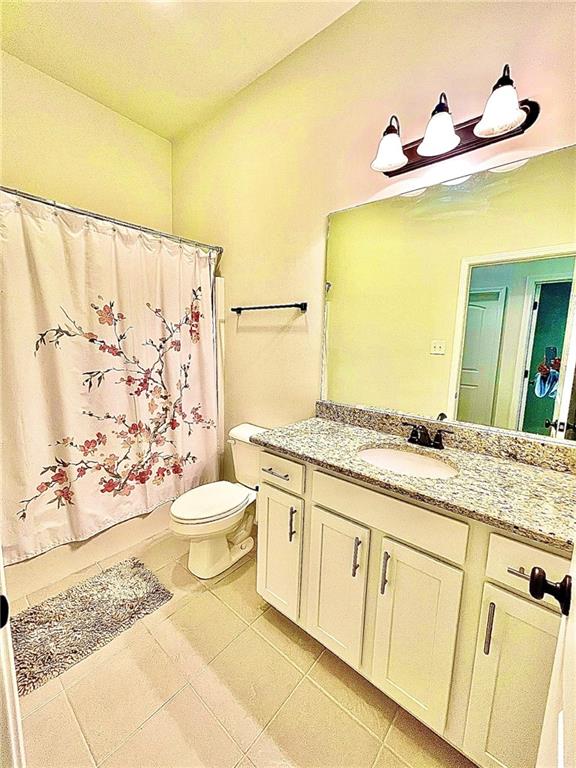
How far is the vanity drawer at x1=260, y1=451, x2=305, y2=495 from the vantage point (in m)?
1.33

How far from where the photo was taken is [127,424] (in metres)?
1.93

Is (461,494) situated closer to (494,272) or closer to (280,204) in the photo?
(494,272)

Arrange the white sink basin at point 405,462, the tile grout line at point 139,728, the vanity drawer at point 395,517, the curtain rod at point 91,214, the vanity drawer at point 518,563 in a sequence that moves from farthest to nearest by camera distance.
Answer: the curtain rod at point 91,214 < the white sink basin at point 405,462 < the tile grout line at point 139,728 < the vanity drawer at point 395,517 < the vanity drawer at point 518,563

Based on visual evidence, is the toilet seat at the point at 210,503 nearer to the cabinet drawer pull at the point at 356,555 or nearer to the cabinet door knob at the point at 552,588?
the cabinet drawer pull at the point at 356,555

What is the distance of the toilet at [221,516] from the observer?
66.3 inches

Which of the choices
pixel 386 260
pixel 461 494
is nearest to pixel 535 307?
pixel 386 260

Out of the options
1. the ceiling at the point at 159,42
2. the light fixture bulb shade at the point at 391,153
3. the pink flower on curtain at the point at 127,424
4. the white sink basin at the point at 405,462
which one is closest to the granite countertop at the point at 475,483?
the white sink basin at the point at 405,462

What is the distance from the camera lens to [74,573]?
1823mm

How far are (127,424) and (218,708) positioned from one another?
1.36 metres

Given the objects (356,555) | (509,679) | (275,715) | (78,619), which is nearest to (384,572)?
(356,555)

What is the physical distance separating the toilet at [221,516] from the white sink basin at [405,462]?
80 cm

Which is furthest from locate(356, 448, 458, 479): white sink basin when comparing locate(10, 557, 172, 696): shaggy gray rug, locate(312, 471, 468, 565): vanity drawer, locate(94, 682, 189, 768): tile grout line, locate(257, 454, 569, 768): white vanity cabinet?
locate(10, 557, 172, 696): shaggy gray rug

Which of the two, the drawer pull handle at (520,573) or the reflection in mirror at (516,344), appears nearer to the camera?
the drawer pull handle at (520,573)

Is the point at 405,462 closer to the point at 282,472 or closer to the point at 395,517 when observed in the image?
the point at 395,517
